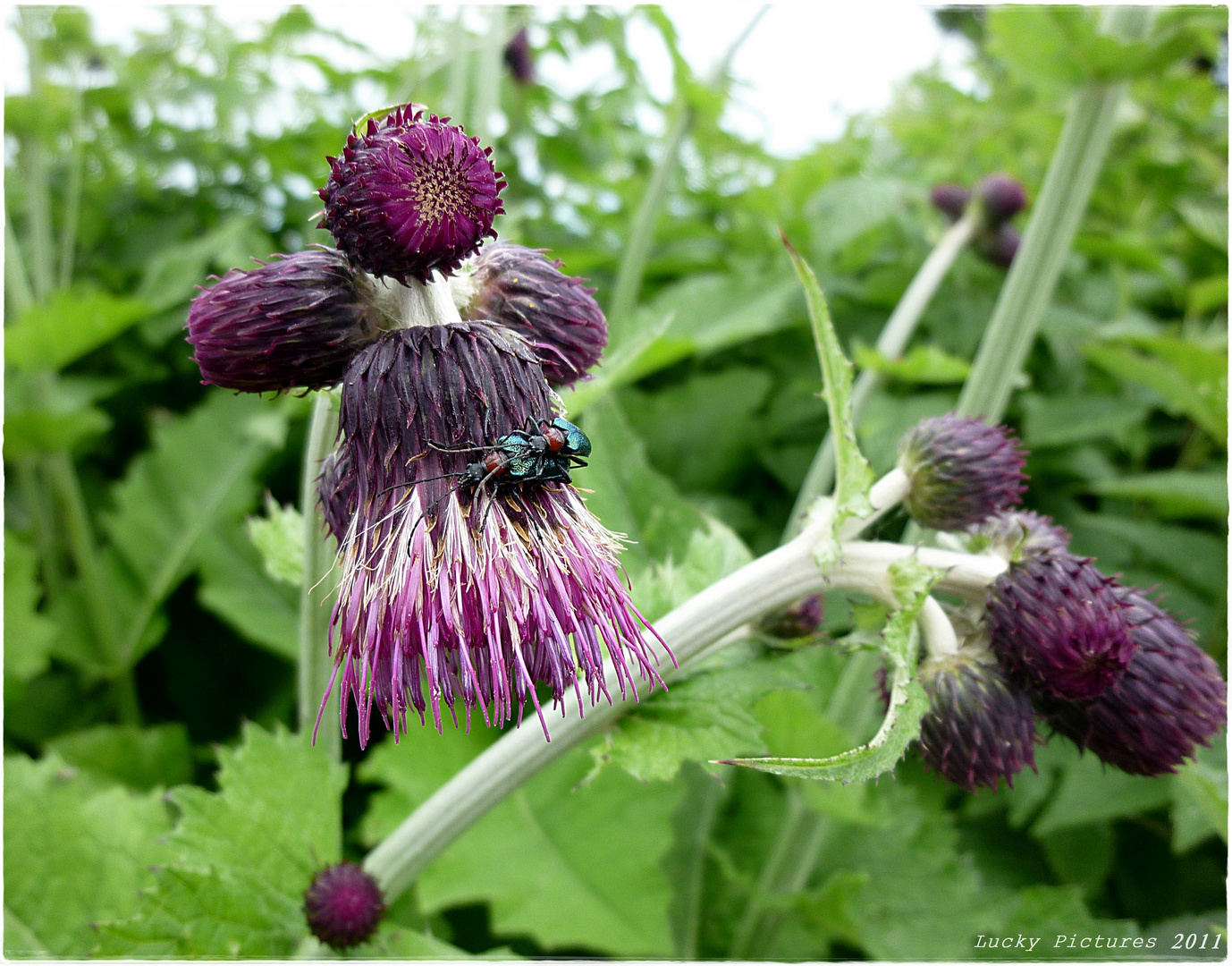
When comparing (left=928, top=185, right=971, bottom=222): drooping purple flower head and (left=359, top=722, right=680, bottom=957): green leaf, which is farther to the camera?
(left=928, top=185, right=971, bottom=222): drooping purple flower head

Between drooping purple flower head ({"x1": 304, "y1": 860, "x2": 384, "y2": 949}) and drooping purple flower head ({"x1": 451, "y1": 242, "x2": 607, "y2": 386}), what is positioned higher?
drooping purple flower head ({"x1": 451, "y1": 242, "x2": 607, "y2": 386})

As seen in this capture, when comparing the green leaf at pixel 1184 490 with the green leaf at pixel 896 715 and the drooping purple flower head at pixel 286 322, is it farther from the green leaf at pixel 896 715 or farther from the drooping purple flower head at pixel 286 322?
Result: the drooping purple flower head at pixel 286 322

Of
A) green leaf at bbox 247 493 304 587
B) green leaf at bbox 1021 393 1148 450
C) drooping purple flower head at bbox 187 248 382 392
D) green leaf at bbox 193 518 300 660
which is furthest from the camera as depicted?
green leaf at bbox 1021 393 1148 450

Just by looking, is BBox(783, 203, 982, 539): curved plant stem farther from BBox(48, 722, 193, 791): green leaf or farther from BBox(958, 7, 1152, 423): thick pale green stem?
BBox(48, 722, 193, 791): green leaf

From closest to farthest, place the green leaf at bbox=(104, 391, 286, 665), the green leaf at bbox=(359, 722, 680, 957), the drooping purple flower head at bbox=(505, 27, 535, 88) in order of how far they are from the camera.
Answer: the green leaf at bbox=(359, 722, 680, 957), the green leaf at bbox=(104, 391, 286, 665), the drooping purple flower head at bbox=(505, 27, 535, 88)

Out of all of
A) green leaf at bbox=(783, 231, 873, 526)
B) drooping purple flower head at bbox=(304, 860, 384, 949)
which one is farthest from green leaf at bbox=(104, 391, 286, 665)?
green leaf at bbox=(783, 231, 873, 526)

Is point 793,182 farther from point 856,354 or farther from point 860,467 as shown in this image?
point 860,467

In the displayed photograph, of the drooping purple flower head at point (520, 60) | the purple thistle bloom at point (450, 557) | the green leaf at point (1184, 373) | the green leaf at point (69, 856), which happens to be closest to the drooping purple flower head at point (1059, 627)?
the purple thistle bloom at point (450, 557)

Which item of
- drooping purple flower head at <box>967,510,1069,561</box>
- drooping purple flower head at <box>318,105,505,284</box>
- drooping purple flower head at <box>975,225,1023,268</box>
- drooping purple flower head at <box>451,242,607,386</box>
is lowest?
drooping purple flower head at <box>967,510,1069,561</box>
